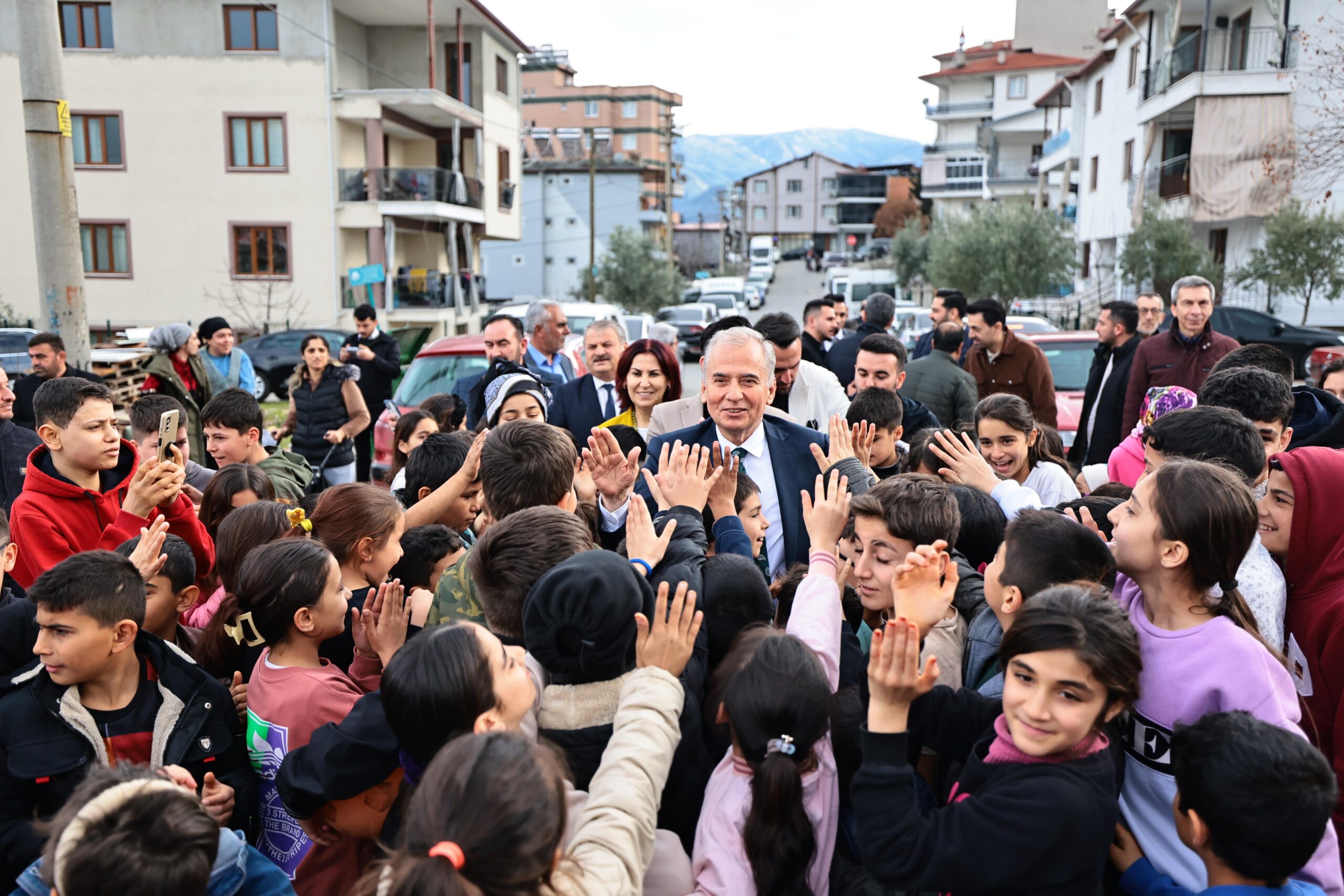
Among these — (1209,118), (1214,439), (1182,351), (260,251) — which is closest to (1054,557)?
(1214,439)

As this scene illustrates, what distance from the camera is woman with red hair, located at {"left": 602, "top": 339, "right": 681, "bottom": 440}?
5.27m

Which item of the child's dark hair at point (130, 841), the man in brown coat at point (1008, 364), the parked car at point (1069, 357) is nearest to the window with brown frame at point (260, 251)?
the parked car at point (1069, 357)

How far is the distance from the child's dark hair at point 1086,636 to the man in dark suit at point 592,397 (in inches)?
149

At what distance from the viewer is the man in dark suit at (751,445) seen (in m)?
3.61

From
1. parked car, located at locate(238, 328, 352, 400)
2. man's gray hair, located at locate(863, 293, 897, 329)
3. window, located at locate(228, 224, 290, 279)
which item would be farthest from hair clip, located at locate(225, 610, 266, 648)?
window, located at locate(228, 224, 290, 279)

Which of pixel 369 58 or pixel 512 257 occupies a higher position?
pixel 369 58

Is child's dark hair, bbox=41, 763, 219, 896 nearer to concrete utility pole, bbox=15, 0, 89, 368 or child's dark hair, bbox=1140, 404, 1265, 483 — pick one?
child's dark hair, bbox=1140, 404, 1265, 483

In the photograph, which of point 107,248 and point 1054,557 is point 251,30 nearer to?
point 107,248

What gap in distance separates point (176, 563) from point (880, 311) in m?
7.41

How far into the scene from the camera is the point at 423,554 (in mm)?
3445

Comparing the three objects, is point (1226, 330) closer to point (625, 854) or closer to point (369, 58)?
point (625, 854)

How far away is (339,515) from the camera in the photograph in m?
3.15

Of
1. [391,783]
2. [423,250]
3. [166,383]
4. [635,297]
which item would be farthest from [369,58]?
[391,783]

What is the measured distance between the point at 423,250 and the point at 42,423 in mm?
28622
